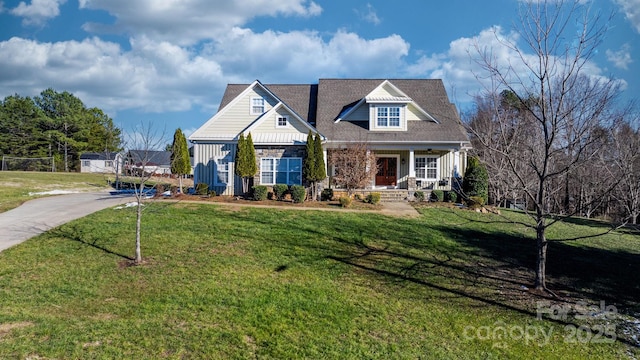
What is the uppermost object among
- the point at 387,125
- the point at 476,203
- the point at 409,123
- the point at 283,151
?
the point at 409,123

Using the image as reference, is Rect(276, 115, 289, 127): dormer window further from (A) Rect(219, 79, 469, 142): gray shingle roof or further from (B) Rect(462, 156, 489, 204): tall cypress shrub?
(B) Rect(462, 156, 489, 204): tall cypress shrub

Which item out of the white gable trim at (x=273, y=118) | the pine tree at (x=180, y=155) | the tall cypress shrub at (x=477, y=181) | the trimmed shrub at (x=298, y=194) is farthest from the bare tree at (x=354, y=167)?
the pine tree at (x=180, y=155)

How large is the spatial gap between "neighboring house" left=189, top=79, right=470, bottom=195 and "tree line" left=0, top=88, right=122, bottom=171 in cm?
3419

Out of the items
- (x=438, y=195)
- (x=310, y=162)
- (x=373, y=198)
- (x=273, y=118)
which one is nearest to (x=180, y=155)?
(x=273, y=118)

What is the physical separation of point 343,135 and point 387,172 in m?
4.01

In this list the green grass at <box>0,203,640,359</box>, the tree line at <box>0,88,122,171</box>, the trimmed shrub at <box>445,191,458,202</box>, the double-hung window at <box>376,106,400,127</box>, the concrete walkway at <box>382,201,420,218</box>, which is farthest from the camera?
the tree line at <box>0,88,122,171</box>

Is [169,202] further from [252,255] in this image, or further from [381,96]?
[381,96]

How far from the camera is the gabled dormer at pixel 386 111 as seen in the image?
21.0m

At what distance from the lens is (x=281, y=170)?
1959 cm

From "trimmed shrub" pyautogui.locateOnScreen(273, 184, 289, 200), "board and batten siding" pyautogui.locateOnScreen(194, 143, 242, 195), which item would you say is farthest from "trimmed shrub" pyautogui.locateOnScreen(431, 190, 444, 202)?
"board and batten siding" pyautogui.locateOnScreen(194, 143, 242, 195)

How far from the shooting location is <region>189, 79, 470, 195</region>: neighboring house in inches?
772

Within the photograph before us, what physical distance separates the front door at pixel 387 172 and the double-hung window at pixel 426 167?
146 cm

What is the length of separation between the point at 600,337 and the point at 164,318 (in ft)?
23.2

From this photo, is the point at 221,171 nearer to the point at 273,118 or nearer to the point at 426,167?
the point at 273,118
